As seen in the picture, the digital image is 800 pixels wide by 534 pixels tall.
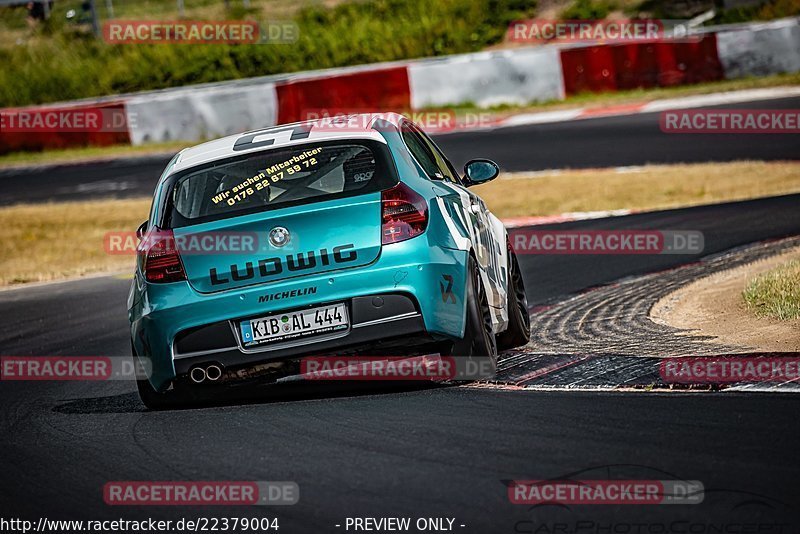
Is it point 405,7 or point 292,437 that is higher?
point 405,7

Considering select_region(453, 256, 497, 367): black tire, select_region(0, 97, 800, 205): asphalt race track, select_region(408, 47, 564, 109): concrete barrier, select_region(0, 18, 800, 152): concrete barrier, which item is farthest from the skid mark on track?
select_region(408, 47, 564, 109): concrete barrier

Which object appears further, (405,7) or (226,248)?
(405,7)

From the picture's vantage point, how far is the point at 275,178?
6633 mm

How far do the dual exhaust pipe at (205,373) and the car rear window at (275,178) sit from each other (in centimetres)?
73

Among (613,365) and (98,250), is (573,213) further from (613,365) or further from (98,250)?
(613,365)

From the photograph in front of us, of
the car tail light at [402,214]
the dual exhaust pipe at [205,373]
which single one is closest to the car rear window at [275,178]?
the car tail light at [402,214]

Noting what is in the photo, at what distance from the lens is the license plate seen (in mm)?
6219

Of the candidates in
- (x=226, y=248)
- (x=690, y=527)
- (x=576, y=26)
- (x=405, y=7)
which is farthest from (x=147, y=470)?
(x=405, y=7)

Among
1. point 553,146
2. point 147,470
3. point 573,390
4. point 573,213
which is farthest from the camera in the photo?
point 553,146

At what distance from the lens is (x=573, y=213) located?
14891 mm

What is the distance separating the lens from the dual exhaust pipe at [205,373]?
250 inches

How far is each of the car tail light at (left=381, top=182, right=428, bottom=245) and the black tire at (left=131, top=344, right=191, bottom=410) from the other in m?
1.40

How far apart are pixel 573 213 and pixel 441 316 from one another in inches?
351

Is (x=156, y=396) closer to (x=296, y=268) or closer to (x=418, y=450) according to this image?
(x=296, y=268)
